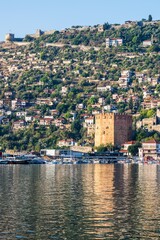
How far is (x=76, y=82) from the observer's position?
481 feet

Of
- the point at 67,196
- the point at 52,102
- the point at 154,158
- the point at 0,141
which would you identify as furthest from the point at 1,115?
the point at 67,196

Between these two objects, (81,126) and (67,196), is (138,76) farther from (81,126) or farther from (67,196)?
(67,196)

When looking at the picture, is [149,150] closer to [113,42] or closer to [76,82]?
[76,82]

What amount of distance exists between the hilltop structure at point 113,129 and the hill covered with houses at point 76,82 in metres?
1.80

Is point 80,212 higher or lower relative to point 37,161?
lower

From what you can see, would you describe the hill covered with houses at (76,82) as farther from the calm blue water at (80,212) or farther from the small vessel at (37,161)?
the calm blue water at (80,212)

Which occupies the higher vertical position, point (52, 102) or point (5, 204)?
point (52, 102)

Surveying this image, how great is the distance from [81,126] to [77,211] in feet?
296

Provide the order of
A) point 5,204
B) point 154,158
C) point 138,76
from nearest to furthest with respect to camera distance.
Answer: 1. point 5,204
2. point 154,158
3. point 138,76

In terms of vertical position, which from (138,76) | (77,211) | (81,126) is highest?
(138,76)

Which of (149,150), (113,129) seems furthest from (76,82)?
(149,150)

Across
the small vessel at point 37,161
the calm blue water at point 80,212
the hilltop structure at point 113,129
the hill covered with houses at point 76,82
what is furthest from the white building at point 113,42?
the calm blue water at point 80,212

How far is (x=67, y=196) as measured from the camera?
39969 millimetres

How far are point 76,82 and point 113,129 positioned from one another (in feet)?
104
